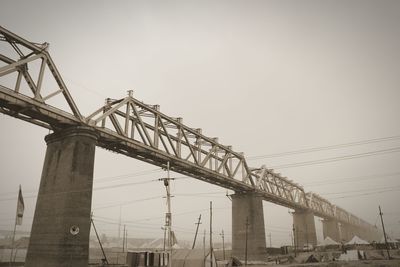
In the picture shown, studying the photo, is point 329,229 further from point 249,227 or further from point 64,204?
point 64,204

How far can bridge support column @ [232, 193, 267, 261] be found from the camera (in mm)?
43031

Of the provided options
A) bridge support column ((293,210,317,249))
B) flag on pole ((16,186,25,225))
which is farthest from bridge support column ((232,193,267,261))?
bridge support column ((293,210,317,249))

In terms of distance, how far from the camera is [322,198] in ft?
294

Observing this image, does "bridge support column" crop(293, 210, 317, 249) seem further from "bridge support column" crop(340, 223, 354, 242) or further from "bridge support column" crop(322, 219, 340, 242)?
"bridge support column" crop(340, 223, 354, 242)

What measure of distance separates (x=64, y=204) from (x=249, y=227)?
30.5m

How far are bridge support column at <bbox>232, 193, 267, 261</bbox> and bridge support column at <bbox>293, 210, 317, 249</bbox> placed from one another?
30.5 m

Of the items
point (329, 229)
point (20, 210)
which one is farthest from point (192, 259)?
point (329, 229)

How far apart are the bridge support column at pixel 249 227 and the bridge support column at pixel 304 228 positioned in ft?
100

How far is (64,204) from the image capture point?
775 inches

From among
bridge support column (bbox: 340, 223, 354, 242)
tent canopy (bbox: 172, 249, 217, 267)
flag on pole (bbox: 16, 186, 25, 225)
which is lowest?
tent canopy (bbox: 172, 249, 217, 267)

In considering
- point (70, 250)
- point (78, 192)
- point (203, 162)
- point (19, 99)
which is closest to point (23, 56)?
point (19, 99)

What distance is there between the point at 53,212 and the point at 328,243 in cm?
→ 6442

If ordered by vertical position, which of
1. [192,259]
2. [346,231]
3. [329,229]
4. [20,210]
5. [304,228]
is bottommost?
[192,259]

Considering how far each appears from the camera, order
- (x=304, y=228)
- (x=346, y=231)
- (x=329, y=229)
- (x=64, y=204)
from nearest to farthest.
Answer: (x=64, y=204)
(x=304, y=228)
(x=329, y=229)
(x=346, y=231)
